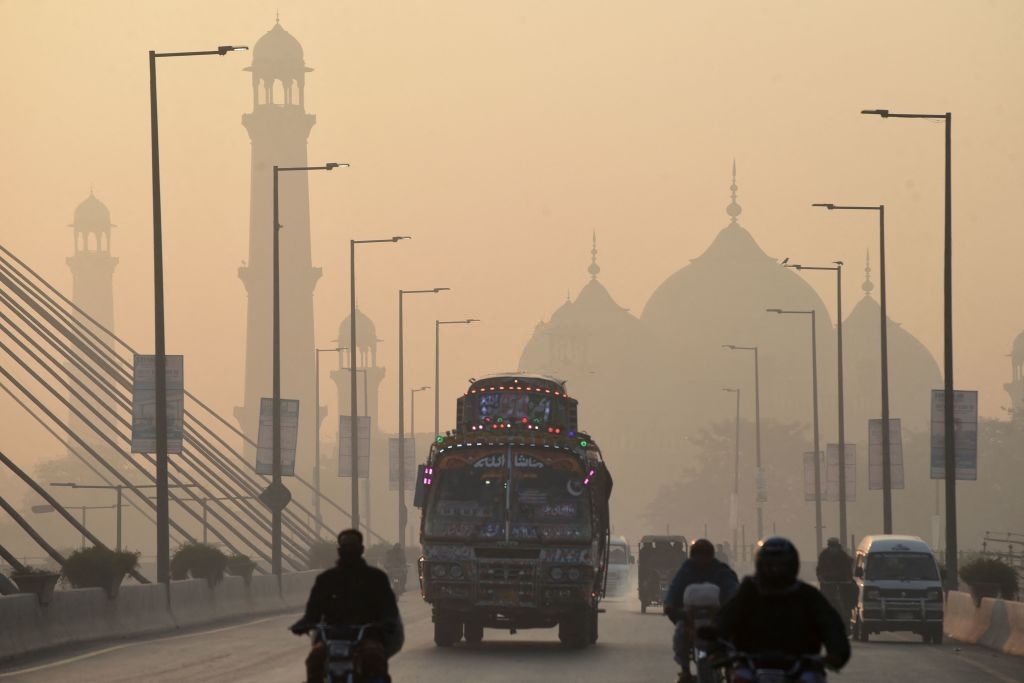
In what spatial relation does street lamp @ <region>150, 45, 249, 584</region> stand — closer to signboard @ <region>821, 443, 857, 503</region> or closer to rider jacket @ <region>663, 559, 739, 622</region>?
rider jacket @ <region>663, 559, 739, 622</region>

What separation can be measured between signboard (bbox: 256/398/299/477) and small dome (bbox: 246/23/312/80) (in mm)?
103779

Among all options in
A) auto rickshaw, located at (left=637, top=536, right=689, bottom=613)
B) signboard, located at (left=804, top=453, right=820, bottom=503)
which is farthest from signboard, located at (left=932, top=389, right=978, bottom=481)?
signboard, located at (left=804, top=453, right=820, bottom=503)

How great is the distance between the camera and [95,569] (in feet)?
108

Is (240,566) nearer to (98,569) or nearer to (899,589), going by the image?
(98,569)

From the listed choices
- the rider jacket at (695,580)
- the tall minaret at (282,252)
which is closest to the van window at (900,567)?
the rider jacket at (695,580)

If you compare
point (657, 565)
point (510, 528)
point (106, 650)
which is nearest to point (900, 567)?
point (510, 528)

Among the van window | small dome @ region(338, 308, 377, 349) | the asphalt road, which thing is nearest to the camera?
the asphalt road

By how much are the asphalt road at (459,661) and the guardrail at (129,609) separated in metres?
0.42

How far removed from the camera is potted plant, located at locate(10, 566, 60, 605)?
28.7 meters

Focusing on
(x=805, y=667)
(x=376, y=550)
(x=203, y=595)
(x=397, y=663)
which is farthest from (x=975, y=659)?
(x=376, y=550)

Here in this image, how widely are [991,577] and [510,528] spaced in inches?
487

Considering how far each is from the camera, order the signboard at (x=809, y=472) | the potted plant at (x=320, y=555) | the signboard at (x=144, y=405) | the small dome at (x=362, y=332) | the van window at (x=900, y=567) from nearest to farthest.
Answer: the van window at (x=900, y=567), the signboard at (x=144, y=405), the potted plant at (x=320, y=555), the signboard at (x=809, y=472), the small dome at (x=362, y=332)

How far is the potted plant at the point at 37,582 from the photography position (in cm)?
2869

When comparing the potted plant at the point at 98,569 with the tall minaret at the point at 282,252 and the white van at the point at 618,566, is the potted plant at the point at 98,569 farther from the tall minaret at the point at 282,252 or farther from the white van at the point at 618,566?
the tall minaret at the point at 282,252
